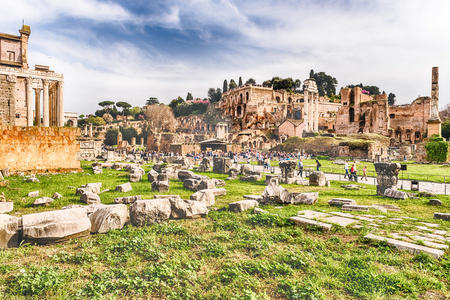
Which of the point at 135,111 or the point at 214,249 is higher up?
the point at 135,111

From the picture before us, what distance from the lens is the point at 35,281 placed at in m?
3.20

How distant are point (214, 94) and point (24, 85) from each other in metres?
79.8

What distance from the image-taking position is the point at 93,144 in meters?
32.4

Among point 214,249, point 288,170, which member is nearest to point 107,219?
point 214,249

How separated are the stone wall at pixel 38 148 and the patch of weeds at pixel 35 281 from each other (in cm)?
1258

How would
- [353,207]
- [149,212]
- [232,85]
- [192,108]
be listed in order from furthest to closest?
[232,85] < [192,108] < [353,207] < [149,212]

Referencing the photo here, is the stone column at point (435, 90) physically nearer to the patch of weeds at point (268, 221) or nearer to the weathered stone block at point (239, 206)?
the weathered stone block at point (239, 206)

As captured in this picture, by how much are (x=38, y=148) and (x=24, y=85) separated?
2330cm

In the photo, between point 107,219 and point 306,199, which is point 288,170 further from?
point 107,219

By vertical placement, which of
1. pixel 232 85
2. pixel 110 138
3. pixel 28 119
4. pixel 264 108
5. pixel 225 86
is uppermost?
pixel 232 85

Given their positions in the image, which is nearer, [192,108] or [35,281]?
[35,281]

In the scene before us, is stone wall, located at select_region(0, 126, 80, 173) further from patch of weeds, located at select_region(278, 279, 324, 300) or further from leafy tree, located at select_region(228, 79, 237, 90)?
leafy tree, located at select_region(228, 79, 237, 90)

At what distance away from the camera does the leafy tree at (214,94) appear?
4203 inches

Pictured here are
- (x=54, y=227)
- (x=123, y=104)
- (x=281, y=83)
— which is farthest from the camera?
(x=123, y=104)
